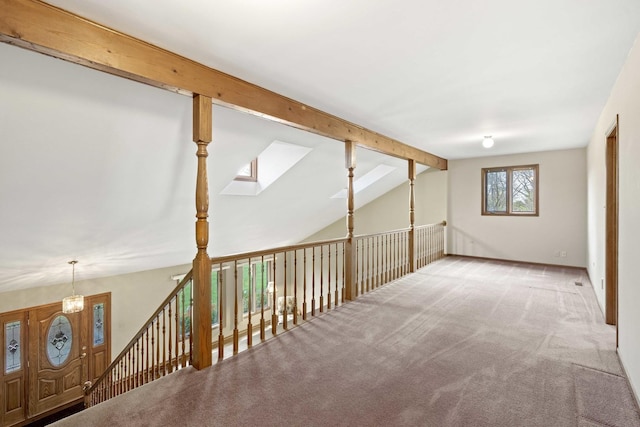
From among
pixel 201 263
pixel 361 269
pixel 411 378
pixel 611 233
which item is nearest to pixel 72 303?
pixel 201 263

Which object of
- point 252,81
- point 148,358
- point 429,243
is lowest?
point 148,358

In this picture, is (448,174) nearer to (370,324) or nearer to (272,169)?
(272,169)

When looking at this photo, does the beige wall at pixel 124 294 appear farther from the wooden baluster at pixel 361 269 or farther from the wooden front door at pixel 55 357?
the wooden baluster at pixel 361 269

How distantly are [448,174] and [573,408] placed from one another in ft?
20.7

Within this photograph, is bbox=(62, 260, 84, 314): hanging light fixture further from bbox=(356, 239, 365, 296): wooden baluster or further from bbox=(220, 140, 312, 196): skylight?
bbox=(356, 239, 365, 296): wooden baluster

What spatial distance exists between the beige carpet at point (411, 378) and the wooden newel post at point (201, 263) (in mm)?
184

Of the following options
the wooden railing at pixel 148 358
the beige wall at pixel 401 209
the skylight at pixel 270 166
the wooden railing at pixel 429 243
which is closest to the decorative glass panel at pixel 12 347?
the wooden railing at pixel 148 358

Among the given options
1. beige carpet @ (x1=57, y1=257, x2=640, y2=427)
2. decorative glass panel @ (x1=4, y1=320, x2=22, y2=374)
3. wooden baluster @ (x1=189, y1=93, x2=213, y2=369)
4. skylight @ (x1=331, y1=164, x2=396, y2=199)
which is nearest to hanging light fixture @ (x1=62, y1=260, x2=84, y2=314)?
decorative glass panel @ (x1=4, y1=320, x2=22, y2=374)

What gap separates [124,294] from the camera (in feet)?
19.4

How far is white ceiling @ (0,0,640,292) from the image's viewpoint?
6.56ft

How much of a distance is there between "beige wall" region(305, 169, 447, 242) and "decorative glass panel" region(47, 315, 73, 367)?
512 centimetres

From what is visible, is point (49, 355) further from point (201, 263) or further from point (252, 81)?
point (252, 81)

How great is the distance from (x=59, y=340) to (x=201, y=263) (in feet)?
15.5

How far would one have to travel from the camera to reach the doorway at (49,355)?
4957mm
